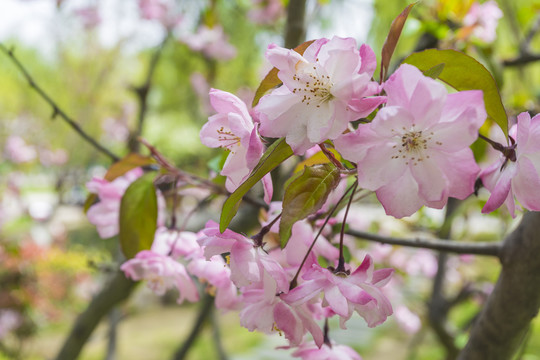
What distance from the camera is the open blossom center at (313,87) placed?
312 millimetres

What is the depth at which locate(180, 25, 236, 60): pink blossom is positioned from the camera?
2613 mm

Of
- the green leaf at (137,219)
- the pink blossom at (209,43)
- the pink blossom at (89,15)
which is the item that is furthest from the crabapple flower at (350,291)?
the pink blossom at (89,15)

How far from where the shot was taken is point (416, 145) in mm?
305

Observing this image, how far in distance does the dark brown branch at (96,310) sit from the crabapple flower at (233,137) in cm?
66

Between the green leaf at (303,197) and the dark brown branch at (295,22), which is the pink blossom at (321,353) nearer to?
the green leaf at (303,197)

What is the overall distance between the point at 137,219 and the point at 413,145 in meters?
0.32

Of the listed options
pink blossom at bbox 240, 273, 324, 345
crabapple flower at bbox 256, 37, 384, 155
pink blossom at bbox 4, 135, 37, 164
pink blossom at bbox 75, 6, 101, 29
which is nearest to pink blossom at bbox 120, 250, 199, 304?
pink blossom at bbox 240, 273, 324, 345

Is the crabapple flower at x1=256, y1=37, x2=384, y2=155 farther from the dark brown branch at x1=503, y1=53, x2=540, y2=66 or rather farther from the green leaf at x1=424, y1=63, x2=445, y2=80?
the dark brown branch at x1=503, y1=53, x2=540, y2=66

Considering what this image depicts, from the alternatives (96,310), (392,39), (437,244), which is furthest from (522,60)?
(96,310)

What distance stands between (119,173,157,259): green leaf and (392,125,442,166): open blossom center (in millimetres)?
308

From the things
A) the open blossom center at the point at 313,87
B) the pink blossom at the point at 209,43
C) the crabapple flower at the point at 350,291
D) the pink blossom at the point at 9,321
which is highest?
the open blossom center at the point at 313,87

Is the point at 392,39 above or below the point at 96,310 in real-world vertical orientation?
above

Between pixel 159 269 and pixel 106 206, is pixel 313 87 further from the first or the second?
pixel 106 206

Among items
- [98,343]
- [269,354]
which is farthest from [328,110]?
[98,343]
